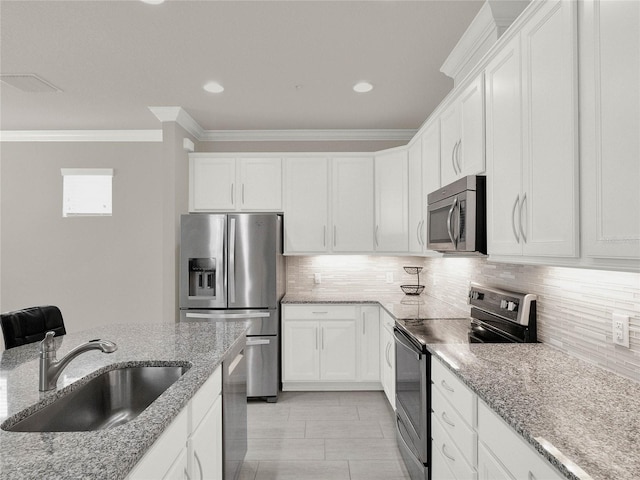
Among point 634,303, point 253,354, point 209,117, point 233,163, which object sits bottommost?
point 253,354

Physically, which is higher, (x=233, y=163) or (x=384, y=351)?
(x=233, y=163)

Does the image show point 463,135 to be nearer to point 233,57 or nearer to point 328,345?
point 233,57

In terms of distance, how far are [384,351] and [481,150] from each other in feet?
7.12

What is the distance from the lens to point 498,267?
258 centimetres

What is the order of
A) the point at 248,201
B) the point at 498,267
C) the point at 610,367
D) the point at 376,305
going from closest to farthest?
the point at 610,367, the point at 498,267, the point at 376,305, the point at 248,201

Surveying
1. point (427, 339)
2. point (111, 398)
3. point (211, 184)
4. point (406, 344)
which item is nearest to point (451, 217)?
point (427, 339)

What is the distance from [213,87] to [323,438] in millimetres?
2843

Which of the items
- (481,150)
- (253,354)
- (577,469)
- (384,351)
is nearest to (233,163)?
(253,354)

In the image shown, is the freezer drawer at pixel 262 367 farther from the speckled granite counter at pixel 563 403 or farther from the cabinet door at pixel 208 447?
the speckled granite counter at pixel 563 403

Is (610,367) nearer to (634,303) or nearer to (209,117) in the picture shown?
(634,303)

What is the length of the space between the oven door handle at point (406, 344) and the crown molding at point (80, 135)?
3.51 m

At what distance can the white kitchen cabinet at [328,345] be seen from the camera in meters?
3.90

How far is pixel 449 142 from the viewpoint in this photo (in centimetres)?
257

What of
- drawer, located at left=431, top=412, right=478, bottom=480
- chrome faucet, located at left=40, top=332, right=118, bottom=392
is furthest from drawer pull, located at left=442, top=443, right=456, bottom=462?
chrome faucet, located at left=40, top=332, right=118, bottom=392
